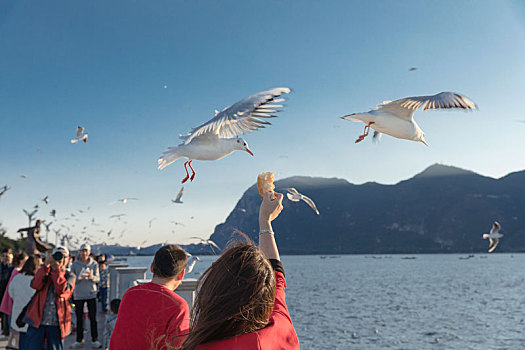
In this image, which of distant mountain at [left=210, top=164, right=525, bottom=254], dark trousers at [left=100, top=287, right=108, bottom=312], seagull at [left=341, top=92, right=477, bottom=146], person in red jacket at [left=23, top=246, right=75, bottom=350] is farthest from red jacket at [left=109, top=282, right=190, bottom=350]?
distant mountain at [left=210, top=164, right=525, bottom=254]

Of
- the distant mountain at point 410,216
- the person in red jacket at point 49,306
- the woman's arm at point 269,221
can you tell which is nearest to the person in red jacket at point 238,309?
the woman's arm at point 269,221

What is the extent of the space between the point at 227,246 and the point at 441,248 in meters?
202

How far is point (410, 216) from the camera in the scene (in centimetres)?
16938

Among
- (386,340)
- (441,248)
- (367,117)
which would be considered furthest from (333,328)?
(441,248)

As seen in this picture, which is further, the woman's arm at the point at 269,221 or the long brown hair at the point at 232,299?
the woman's arm at the point at 269,221

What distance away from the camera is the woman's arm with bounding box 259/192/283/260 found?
224 cm

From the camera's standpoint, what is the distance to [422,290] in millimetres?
53750

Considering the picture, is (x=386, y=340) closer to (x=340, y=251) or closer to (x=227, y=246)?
(x=227, y=246)

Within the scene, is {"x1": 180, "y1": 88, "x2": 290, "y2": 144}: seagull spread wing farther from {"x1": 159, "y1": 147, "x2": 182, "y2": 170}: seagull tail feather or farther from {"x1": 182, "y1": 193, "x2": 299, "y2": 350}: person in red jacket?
{"x1": 182, "y1": 193, "x2": 299, "y2": 350}: person in red jacket

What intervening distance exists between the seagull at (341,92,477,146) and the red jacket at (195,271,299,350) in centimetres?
184

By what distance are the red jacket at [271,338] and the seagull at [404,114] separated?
1841mm

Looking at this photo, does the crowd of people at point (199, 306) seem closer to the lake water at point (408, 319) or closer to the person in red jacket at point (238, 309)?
the person in red jacket at point (238, 309)

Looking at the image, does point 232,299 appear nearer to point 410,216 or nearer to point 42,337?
point 42,337

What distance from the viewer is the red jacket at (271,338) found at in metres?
1.59
